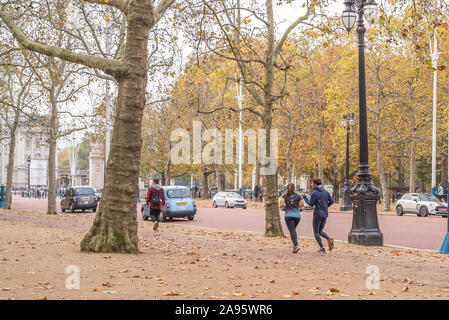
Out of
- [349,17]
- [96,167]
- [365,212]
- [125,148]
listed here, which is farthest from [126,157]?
[96,167]

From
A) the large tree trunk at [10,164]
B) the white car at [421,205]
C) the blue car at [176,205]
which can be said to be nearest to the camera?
the blue car at [176,205]

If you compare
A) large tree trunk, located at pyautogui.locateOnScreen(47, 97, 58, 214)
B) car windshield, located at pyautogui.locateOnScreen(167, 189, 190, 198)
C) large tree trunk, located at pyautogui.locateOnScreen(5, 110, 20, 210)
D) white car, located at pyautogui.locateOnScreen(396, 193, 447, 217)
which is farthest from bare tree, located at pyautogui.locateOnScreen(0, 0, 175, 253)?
large tree trunk, located at pyautogui.locateOnScreen(5, 110, 20, 210)

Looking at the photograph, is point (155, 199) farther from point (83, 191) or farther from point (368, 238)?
point (83, 191)

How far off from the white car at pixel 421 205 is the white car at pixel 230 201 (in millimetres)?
12662

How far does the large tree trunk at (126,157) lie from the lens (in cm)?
1056

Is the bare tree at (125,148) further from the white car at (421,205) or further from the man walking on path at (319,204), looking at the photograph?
the white car at (421,205)

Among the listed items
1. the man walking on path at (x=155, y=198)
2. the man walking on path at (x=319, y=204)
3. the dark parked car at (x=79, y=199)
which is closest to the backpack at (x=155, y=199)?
the man walking on path at (x=155, y=198)

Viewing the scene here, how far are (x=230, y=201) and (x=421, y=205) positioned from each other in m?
14.9

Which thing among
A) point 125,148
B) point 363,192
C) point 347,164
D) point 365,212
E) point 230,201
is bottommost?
point 230,201

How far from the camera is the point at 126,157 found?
10711 millimetres

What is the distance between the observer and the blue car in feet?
80.5

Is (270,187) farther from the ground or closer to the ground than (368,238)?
farther from the ground

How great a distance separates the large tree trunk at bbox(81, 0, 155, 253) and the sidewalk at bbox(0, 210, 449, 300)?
50cm
